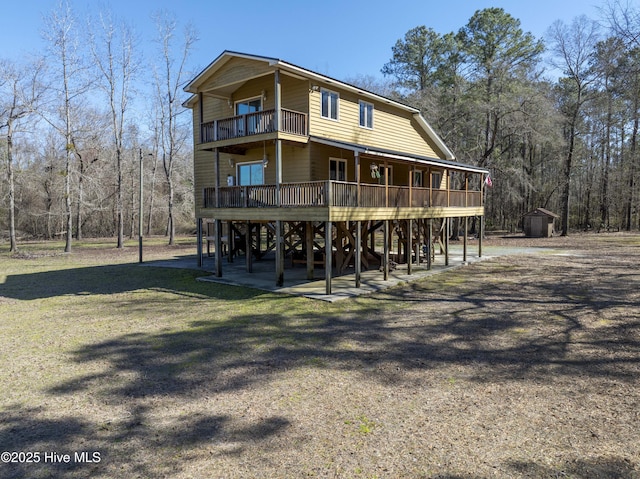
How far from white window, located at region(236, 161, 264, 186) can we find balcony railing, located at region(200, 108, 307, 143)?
2.29 meters

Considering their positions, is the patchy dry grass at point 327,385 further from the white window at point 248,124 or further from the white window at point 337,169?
the white window at point 337,169

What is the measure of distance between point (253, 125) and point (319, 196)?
407cm

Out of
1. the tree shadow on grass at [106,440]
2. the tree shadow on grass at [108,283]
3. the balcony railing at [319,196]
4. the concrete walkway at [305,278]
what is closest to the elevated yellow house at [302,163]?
the balcony railing at [319,196]

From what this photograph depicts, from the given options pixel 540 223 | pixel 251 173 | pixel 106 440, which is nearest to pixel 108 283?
pixel 251 173

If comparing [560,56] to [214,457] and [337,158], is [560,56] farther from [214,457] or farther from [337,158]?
[214,457]

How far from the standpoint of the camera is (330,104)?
53.3ft

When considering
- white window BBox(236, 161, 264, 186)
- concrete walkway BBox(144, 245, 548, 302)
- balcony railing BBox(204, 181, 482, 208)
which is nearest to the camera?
balcony railing BBox(204, 181, 482, 208)

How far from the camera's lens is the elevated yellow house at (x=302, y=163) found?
13.0 metres

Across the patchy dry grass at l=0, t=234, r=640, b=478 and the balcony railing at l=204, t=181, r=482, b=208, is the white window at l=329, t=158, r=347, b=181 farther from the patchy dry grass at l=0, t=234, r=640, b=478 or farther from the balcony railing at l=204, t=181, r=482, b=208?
the patchy dry grass at l=0, t=234, r=640, b=478

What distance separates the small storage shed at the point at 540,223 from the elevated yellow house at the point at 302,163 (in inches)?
649

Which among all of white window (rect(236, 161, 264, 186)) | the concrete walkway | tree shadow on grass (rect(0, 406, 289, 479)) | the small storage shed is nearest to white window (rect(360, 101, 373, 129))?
white window (rect(236, 161, 264, 186))

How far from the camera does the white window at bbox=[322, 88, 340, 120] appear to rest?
1588 centimetres

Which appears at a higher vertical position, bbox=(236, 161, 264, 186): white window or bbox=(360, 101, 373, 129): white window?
bbox=(360, 101, 373, 129): white window

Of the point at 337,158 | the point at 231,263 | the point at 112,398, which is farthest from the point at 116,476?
the point at 231,263
